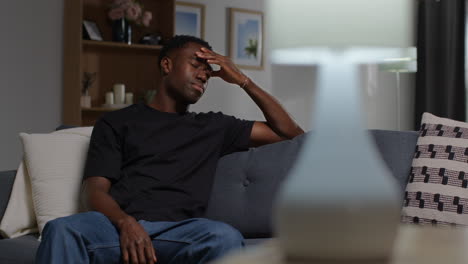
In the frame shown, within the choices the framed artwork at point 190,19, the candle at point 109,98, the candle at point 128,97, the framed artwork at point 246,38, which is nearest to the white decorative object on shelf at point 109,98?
the candle at point 109,98

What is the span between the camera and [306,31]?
771mm

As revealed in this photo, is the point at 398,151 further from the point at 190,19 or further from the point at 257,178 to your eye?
the point at 190,19

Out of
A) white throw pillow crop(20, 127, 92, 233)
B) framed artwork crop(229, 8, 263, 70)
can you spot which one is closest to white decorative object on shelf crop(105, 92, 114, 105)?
framed artwork crop(229, 8, 263, 70)

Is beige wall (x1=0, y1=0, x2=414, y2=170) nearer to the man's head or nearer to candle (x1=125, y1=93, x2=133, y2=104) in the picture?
candle (x1=125, y1=93, x2=133, y2=104)

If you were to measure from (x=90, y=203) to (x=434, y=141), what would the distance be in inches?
47.6

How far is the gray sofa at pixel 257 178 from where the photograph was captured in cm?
254

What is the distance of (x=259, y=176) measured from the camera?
261 centimetres

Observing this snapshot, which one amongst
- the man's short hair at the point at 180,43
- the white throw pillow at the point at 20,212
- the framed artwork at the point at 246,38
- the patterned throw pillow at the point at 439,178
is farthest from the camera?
the framed artwork at the point at 246,38

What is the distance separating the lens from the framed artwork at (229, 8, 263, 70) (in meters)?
5.75

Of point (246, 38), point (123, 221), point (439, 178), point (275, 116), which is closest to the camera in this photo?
point (123, 221)

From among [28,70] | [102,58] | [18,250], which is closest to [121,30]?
[102,58]

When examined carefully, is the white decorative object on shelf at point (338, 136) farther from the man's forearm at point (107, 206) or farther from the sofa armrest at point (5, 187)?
the sofa armrest at point (5, 187)

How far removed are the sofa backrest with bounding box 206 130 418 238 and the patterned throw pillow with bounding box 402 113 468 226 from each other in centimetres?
6

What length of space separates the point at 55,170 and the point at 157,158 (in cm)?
42
